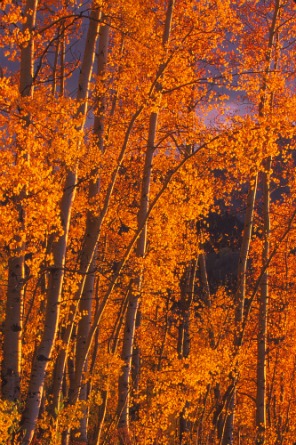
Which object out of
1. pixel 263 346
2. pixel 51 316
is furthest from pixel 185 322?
pixel 51 316

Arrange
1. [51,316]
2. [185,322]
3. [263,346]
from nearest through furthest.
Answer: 1. [51,316]
2. [263,346]
3. [185,322]

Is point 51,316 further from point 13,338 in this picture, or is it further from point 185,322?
point 185,322

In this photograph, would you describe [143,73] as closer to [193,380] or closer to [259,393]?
[193,380]

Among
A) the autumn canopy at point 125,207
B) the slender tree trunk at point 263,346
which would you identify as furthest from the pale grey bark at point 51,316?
the slender tree trunk at point 263,346

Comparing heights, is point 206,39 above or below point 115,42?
below

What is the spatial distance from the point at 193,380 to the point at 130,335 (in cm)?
146

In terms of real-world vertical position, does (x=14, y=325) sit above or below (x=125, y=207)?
below

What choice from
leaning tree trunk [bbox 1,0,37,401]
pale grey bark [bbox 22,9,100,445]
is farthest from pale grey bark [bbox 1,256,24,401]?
pale grey bark [bbox 22,9,100,445]

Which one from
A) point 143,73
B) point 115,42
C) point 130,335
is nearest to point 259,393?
point 130,335

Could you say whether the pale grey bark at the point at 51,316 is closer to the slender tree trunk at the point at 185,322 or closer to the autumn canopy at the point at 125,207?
the autumn canopy at the point at 125,207

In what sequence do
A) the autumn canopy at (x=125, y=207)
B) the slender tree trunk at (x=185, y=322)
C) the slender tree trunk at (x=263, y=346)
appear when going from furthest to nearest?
the slender tree trunk at (x=185, y=322)
the slender tree trunk at (x=263, y=346)
the autumn canopy at (x=125, y=207)

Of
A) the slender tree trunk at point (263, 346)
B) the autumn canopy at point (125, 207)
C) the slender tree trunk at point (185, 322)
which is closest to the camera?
the autumn canopy at point (125, 207)

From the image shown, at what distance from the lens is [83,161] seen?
8172 millimetres

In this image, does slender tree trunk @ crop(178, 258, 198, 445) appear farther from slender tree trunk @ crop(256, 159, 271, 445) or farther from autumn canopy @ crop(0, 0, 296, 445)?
slender tree trunk @ crop(256, 159, 271, 445)
